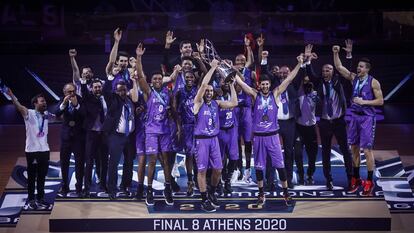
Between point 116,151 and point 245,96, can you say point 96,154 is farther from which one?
point 245,96

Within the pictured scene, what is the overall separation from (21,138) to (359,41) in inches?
244

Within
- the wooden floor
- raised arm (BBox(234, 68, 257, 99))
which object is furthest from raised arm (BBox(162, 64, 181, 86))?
the wooden floor

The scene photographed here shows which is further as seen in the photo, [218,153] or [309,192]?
[309,192]

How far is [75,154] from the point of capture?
10.4 m

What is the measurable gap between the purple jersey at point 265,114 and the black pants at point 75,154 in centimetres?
220

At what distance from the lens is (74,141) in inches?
407

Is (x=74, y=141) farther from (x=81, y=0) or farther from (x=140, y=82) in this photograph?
(x=81, y=0)

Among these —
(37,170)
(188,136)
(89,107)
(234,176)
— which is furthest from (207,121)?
(37,170)

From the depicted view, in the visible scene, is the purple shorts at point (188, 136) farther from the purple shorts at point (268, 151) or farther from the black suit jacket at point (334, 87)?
the black suit jacket at point (334, 87)

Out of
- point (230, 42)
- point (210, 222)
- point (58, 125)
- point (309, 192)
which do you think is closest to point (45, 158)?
point (210, 222)

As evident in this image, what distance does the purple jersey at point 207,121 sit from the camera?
9.84m

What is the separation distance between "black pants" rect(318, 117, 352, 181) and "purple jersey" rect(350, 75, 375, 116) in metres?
0.32

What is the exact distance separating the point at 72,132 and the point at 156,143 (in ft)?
3.59

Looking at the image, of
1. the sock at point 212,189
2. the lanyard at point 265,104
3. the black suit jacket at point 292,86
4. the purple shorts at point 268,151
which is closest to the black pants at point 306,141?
the black suit jacket at point 292,86
